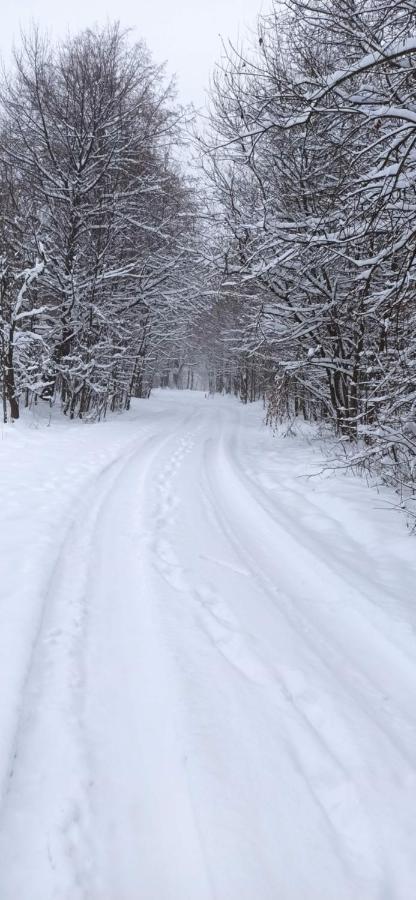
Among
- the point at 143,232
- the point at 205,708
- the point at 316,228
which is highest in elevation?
the point at 143,232

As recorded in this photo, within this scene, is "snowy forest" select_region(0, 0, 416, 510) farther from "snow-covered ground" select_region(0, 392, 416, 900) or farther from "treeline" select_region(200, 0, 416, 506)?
"snow-covered ground" select_region(0, 392, 416, 900)

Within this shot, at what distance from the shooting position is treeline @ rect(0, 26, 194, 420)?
473 inches

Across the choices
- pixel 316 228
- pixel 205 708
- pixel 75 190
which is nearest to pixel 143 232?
pixel 75 190

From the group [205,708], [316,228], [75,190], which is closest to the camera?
[205,708]

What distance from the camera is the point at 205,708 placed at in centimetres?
213

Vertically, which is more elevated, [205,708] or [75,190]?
[75,190]

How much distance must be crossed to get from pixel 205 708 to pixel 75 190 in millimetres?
13875

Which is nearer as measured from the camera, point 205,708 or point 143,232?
point 205,708

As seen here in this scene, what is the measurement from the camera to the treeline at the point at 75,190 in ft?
39.4

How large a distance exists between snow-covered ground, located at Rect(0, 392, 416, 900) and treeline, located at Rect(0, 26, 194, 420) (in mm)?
8463

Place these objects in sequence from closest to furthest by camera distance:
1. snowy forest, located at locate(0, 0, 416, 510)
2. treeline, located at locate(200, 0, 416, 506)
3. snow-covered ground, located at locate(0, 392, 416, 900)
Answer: snow-covered ground, located at locate(0, 392, 416, 900) → treeline, located at locate(200, 0, 416, 506) → snowy forest, located at locate(0, 0, 416, 510)

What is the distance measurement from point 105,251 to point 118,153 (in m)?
2.81

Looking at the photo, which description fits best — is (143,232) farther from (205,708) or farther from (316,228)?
(205,708)

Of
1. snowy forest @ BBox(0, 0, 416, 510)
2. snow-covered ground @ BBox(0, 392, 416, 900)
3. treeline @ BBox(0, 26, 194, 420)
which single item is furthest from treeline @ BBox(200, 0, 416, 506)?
treeline @ BBox(0, 26, 194, 420)
